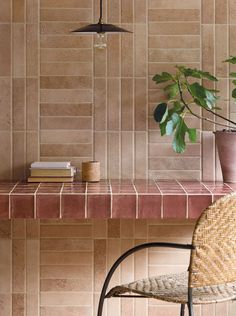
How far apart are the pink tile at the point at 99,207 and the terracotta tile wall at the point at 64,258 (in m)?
0.69

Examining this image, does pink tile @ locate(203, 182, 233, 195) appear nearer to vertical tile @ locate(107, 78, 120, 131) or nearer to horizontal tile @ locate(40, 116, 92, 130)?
vertical tile @ locate(107, 78, 120, 131)

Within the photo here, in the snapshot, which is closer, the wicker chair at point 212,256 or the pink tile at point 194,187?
the wicker chair at point 212,256

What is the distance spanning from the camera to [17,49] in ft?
13.3

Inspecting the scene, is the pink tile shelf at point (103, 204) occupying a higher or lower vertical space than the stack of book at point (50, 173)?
lower

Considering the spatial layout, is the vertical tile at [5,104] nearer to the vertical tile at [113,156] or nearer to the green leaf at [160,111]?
the vertical tile at [113,156]

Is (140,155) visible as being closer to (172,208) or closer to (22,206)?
(172,208)

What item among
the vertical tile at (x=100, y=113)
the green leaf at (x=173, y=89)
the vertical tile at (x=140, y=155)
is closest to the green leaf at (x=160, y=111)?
the green leaf at (x=173, y=89)

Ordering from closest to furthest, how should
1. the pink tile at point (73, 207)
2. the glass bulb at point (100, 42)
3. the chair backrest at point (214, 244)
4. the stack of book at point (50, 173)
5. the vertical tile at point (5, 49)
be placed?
the chair backrest at point (214, 244), the pink tile at point (73, 207), the glass bulb at point (100, 42), the stack of book at point (50, 173), the vertical tile at point (5, 49)

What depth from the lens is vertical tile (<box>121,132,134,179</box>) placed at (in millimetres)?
4082

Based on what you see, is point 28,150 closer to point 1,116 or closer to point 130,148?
point 1,116

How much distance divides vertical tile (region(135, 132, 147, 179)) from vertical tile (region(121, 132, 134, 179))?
0.09ft

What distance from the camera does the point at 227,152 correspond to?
3.87 metres

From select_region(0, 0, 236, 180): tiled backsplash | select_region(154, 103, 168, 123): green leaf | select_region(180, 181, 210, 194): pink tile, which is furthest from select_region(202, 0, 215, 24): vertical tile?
select_region(180, 181, 210, 194): pink tile

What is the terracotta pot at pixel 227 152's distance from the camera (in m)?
3.84
